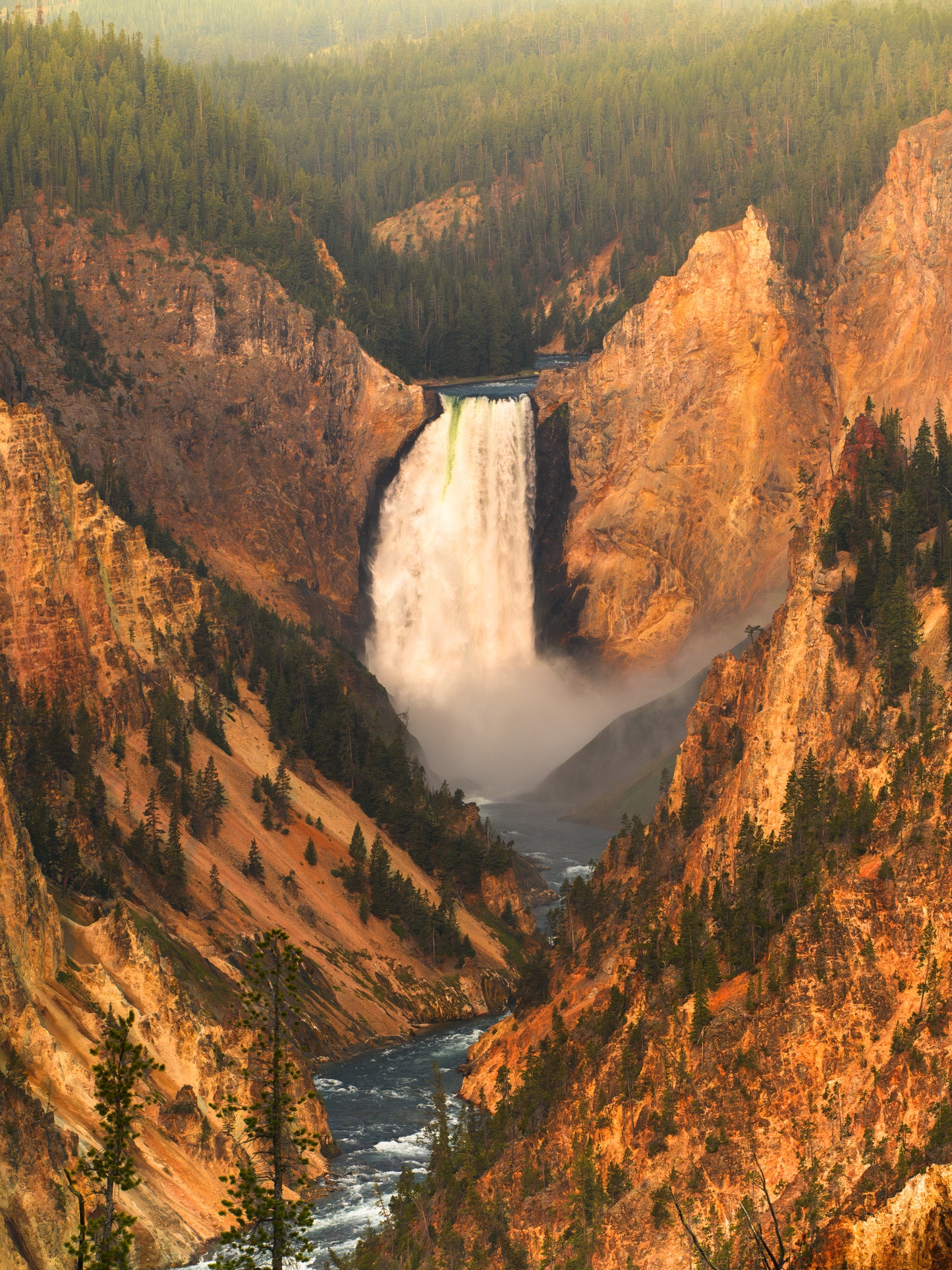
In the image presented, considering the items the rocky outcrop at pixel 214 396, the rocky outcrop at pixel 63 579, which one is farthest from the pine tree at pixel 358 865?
the rocky outcrop at pixel 214 396

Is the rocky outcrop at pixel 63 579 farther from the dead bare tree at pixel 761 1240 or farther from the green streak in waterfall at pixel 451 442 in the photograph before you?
the green streak in waterfall at pixel 451 442

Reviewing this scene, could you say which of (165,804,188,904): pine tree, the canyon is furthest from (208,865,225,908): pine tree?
(165,804,188,904): pine tree

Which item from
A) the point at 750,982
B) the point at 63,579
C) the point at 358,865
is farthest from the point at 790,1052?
the point at 63,579

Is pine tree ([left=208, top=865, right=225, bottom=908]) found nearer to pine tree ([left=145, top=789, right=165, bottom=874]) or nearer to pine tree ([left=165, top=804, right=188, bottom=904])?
pine tree ([left=165, top=804, right=188, bottom=904])

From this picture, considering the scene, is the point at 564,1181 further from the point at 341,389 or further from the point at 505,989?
the point at 341,389

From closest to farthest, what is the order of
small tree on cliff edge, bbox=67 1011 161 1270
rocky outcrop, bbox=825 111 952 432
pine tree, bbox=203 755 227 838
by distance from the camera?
small tree on cliff edge, bbox=67 1011 161 1270 → pine tree, bbox=203 755 227 838 → rocky outcrop, bbox=825 111 952 432

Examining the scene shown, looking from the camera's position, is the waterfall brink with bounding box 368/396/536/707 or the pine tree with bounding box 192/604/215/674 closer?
the pine tree with bounding box 192/604/215/674
